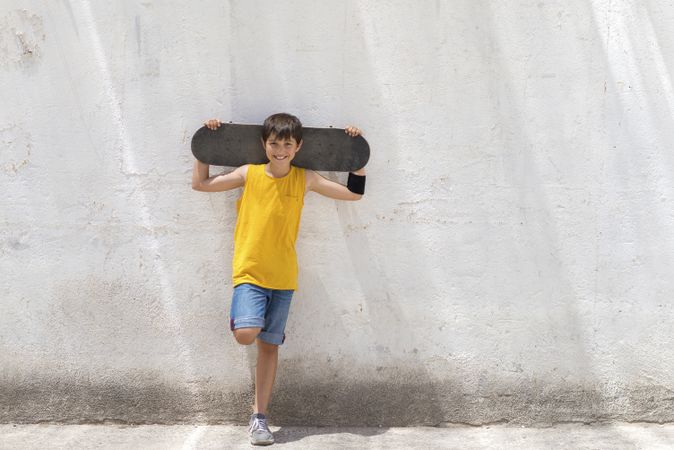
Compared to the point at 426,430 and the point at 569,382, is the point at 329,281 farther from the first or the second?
the point at 569,382

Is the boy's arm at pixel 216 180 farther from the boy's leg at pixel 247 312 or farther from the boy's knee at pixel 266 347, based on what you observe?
the boy's knee at pixel 266 347

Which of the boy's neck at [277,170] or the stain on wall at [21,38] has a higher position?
the stain on wall at [21,38]

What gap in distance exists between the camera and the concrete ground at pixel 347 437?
4402 mm

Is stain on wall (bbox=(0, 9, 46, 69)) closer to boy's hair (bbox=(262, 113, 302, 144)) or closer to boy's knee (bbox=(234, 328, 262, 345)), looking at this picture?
boy's hair (bbox=(262, 113, 302, 144))

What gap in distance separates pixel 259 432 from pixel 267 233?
3.43 ft

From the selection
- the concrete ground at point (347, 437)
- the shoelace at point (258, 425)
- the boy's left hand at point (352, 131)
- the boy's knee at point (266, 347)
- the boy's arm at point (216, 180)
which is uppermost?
the boy's left hand at point (352, 131)

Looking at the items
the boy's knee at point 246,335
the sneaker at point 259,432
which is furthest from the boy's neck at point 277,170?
the sneaker at point 259,432

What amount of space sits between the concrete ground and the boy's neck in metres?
1.41

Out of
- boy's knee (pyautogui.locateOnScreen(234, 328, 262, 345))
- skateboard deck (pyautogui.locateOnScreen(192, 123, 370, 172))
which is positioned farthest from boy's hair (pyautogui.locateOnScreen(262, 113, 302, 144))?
boy's knee (pyautogui.locateOnScreen(234, 328, 262, 345))

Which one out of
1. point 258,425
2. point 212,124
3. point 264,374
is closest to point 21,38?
point 212,124

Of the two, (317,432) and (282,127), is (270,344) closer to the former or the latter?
(317,432)

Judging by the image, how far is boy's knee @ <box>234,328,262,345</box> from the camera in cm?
426

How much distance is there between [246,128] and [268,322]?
1.03 meters

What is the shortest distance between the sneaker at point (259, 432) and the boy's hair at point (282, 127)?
1475 millimetres
